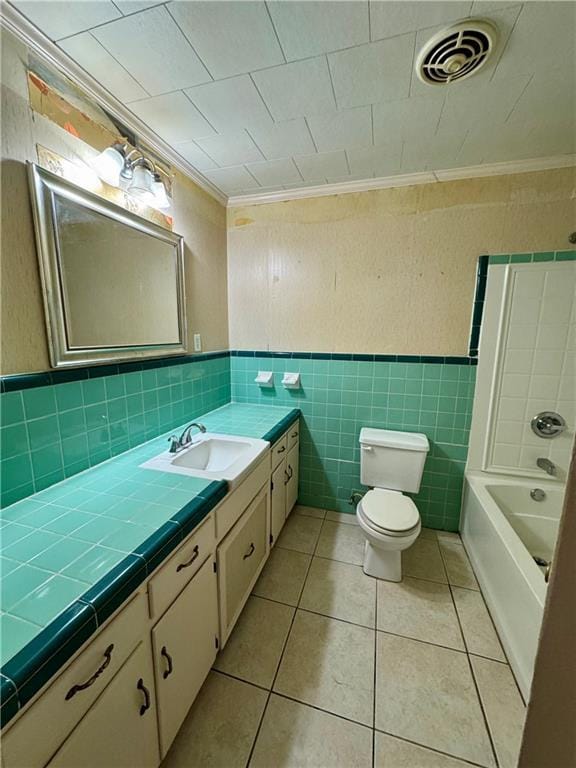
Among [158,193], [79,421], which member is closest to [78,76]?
[158,193]

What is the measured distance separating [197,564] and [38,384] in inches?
33.5

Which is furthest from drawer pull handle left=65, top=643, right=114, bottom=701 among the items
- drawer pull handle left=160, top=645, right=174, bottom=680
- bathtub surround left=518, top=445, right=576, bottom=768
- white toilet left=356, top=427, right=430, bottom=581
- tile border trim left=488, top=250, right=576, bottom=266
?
tile border trim left=488, top=250, right=576, bottom=266

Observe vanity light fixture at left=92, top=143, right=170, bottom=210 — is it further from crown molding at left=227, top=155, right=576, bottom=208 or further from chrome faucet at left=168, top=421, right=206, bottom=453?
chrome faucet at left=168, top=421, right=206, bottom=453

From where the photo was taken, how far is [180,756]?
103 cm

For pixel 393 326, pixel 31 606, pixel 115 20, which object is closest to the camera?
pixel 31 606

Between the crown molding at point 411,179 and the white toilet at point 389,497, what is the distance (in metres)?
1.62

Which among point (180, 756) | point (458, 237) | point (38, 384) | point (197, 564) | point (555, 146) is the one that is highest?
point (555, 146)

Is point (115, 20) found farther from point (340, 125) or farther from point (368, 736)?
point (368, 736)

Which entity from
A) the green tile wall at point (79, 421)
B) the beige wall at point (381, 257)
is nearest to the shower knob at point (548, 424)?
the beige wall at point (381, 257)

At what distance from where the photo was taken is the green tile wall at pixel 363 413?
204cm

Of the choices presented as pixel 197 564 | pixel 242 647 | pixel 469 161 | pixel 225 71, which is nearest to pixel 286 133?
pixel 225 71

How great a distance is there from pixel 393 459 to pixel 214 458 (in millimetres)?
1151

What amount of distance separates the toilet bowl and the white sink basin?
2.45 ft

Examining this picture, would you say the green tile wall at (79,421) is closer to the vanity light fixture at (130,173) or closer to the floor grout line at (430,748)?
the vanity light fixture at (130,173)
